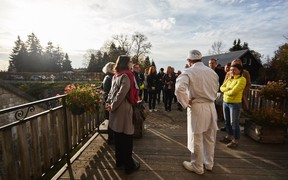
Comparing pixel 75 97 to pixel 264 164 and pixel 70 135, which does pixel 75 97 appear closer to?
pixel 70 135

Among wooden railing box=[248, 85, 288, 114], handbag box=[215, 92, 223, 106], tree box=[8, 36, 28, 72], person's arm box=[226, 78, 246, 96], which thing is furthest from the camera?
tree box=[8, 36, 28, 72]

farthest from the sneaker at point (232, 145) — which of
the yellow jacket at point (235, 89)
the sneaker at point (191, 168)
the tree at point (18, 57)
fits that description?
the tree at point (18, 57)

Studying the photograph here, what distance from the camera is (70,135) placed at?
3.26 meters

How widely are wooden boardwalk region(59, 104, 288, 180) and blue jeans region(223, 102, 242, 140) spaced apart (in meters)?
0.35

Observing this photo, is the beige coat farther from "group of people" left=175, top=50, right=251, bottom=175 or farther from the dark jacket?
the dark jacket

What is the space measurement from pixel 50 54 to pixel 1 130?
6131cm

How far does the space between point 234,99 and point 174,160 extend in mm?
1732

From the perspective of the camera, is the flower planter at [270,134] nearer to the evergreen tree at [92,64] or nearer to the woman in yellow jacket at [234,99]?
the woman in yellow jacket at [234,99]

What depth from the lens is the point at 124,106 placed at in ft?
8.82

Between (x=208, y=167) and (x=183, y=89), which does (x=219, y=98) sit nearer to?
(x=208, y=167)

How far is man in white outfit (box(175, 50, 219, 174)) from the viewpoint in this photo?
2604 mm

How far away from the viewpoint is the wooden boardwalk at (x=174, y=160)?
278 centimetres

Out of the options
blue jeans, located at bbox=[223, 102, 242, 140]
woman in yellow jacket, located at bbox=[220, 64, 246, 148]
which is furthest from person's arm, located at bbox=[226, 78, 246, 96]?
blue jeans, located at bbox=[223, 102, 242, 140]

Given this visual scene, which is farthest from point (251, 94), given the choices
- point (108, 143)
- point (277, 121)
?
point (108, 143)
